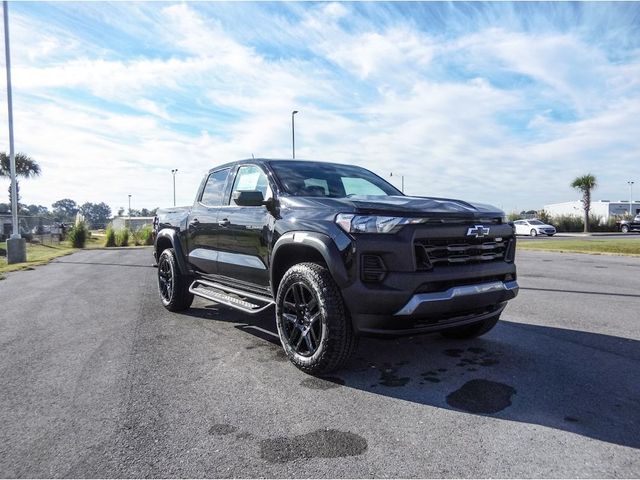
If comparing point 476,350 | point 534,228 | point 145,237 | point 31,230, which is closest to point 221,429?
point 476,350

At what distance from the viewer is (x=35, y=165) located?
39.2 meters

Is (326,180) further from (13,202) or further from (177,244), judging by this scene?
(13,202)

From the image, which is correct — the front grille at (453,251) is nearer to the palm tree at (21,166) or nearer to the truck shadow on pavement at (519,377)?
the truck shadow on pavement at (519,377)

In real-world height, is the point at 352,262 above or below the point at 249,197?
below

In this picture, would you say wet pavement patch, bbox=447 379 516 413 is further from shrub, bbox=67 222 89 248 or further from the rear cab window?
shrub, bbox=67 222 89 248

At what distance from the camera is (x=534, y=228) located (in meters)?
39.4

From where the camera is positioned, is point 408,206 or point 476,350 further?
point 476,350

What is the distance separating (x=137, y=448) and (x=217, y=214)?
3239 millimetres

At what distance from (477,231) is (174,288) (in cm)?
418

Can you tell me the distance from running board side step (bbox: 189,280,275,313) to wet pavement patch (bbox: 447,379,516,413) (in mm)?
1816

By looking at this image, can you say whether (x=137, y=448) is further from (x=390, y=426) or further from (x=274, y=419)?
(x=390, y=426)

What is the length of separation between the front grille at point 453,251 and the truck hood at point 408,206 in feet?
0.66

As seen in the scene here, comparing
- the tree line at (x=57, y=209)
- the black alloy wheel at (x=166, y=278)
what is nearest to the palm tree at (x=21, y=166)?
the tree line at (x=57, y=209)

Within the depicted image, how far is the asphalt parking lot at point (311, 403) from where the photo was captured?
246 cm
